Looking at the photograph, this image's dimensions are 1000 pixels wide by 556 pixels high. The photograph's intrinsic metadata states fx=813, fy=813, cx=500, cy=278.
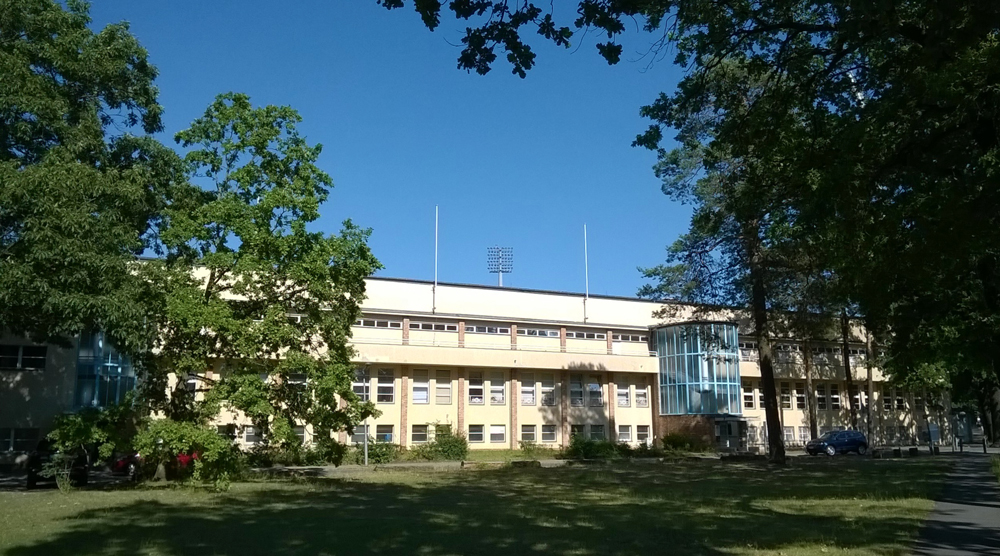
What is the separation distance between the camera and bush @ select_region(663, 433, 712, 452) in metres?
53.6

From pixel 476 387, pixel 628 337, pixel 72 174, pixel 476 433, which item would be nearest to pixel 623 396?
pixel 628 337

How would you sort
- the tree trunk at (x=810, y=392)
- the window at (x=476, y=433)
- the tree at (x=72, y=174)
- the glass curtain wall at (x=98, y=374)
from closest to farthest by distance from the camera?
the tree at (x=72, y=174), the glass curtain wall at (x=98, y=374), the window at (x=476, y=433), the tree trunk at (x=810, y=392)

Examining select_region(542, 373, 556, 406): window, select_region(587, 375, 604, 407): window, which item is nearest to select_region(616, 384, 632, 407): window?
select_region(587, 375, 604, 407): window

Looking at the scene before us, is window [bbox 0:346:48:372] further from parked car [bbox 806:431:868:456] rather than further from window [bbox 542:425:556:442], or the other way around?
parked car [bbox 806:431:868:456]

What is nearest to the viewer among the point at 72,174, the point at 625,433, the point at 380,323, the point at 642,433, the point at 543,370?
the point at 72,174

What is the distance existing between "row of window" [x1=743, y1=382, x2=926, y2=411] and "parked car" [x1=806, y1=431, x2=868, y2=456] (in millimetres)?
13554

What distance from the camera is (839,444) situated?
5288cm

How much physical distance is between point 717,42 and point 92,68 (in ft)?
71.8

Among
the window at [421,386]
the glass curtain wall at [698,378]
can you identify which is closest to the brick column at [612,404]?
the glass curtain wall at [698,378]

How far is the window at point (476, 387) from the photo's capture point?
5659 centimetres

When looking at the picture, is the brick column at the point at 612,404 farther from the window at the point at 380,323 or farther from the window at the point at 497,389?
the window at the point at 380,323

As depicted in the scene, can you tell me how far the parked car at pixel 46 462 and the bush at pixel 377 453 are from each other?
1716 centimetres

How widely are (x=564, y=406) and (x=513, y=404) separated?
427cm

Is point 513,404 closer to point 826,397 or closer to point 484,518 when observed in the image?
point 826,397
